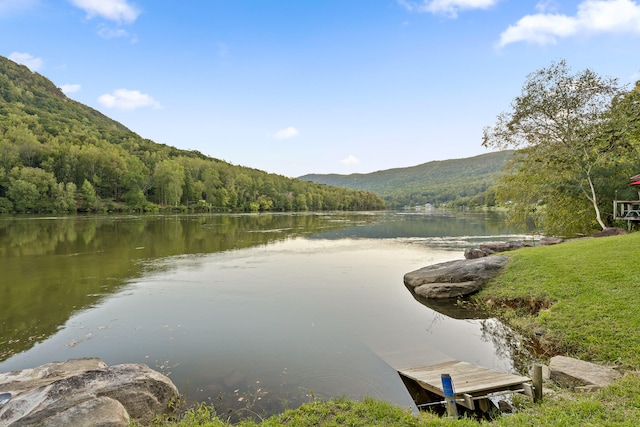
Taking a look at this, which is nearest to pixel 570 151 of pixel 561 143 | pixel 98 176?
pixel 561 143

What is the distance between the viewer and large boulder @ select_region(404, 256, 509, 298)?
15.2 m

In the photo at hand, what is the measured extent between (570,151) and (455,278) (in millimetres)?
16729

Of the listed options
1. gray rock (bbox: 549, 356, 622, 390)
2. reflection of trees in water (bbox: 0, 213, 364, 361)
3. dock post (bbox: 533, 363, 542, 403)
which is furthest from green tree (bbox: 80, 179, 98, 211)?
dock post (bbox: 533, 363, 542, 403)

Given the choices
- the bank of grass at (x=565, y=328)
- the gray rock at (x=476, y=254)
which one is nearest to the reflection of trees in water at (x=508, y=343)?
the bank of grass at (x=565, y=328)

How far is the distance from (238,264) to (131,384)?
16.2 meters

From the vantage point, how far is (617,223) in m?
25.2

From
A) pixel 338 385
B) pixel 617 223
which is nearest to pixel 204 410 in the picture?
pixel 338 385

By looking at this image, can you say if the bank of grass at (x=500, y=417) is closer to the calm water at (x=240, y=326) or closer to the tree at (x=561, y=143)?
the calm water at (x=240, y=326)

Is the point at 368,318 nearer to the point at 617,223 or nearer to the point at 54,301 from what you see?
the point at 54,301

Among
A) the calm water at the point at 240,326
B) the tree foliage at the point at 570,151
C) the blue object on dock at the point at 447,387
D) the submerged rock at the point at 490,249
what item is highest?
the tree foliage at the point at 570,151

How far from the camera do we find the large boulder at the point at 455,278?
1520cm

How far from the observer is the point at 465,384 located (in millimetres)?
6766

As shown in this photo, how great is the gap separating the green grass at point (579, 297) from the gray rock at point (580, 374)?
109cm

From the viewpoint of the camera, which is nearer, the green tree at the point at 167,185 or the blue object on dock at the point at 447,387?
the blue object on dock at the point at 447,387
